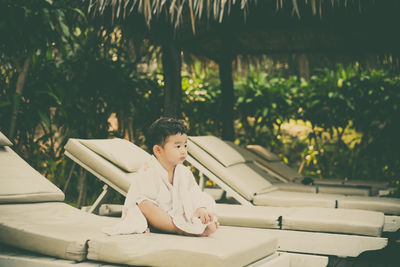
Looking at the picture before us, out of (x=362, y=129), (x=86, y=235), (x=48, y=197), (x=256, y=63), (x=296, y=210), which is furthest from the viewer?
(x=256, y=63)

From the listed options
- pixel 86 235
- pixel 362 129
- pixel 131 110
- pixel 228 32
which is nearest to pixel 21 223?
pixel 86 235

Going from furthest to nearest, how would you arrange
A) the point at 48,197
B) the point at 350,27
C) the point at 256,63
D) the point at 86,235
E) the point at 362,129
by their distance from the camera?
the point at 256,63 → the point at 362,129 → the point at 350,27 → the point at 48,197 → the point at 86,235

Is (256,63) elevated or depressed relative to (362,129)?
elevated

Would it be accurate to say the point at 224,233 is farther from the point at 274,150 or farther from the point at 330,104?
the point at 274,150

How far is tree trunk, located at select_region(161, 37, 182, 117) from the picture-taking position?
15.4ft

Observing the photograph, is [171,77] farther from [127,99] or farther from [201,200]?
[201,200]

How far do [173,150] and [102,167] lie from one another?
39.5 inches

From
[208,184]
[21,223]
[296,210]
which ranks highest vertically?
[21,223]

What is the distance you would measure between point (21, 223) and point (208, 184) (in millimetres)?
5407

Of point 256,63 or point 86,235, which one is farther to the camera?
point 256,63

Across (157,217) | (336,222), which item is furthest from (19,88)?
(336,222)

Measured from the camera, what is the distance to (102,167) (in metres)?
2.94

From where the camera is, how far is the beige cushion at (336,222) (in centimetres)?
254

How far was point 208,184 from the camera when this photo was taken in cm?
738
